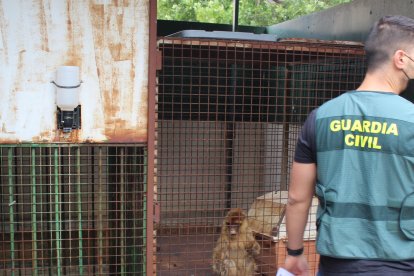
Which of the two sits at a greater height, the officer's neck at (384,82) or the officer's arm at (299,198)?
the officer's neck at (384,82)

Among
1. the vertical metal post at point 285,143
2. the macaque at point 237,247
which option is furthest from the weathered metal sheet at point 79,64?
the vertical metal post at point 285,143

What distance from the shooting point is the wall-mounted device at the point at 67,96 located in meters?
3.20

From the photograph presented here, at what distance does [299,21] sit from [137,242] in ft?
12.2

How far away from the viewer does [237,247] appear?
463cm

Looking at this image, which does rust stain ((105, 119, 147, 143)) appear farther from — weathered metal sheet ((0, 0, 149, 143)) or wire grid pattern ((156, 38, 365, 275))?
wire grid pattern ((156, 38, 365, 275))

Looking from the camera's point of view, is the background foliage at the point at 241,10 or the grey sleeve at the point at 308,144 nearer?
the grey sleeve at the point at 308,144

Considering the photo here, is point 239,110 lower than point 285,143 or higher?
higher

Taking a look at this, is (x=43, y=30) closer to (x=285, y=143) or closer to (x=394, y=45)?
(x=394, y=45)

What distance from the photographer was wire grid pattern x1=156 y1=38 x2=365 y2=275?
4.14 meters

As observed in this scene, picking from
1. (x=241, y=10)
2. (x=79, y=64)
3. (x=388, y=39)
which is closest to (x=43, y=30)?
(x=79, y=64)

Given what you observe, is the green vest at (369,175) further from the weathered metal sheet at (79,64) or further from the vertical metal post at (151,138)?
the weathered metal sheet at (79,64)

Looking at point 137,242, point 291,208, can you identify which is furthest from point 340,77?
point 291,208

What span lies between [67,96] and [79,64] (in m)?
0.24

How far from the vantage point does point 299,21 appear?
6141 millimetres
